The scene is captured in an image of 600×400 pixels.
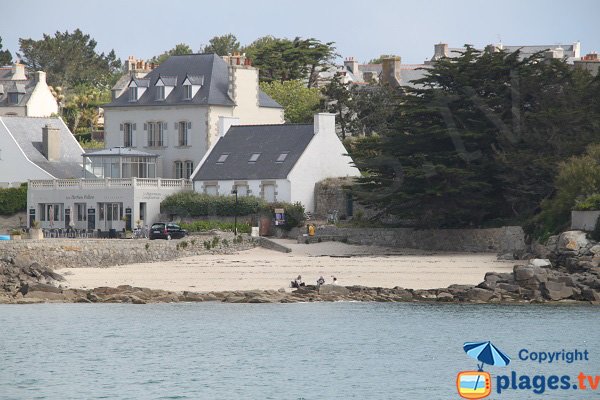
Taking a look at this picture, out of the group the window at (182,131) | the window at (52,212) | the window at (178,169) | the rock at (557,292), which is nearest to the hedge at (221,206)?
the window at (52,212)

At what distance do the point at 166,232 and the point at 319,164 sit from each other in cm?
995

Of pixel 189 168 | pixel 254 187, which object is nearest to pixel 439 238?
pixel 254 187

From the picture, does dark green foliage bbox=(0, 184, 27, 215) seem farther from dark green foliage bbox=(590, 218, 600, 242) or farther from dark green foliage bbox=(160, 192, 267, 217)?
dark green foliage bbox=(590, 218, 600, 242)

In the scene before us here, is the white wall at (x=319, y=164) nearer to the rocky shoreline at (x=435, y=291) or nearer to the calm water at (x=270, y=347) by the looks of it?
the rocky shoreline at (x=435, y=291)

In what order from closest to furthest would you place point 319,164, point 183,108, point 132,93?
point 319,164, point 183,108, point 132,93

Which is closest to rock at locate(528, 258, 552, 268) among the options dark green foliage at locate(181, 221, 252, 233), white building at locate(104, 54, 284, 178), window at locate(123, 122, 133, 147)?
dark green foliage at locate(181, 221, 252, 233)

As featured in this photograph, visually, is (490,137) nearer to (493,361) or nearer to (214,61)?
(214,61)

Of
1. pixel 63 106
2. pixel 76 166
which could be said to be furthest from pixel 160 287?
pixel 63 106

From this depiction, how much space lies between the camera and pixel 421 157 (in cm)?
6406

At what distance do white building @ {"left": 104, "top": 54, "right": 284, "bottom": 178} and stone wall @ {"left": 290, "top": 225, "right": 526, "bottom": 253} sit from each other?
41.9 ft

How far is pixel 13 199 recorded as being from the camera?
250 ft

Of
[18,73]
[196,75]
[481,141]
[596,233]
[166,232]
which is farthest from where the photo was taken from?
[18,73]

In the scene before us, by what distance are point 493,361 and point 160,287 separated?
67.0ft

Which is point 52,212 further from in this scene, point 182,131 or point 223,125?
point 223,125
